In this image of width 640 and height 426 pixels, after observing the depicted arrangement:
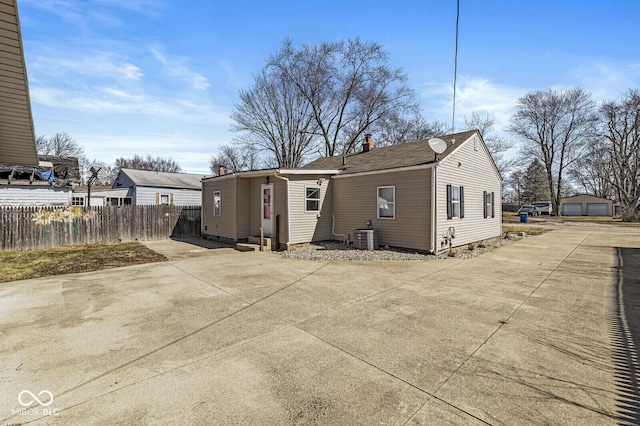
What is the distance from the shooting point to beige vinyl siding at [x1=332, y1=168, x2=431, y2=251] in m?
9.76

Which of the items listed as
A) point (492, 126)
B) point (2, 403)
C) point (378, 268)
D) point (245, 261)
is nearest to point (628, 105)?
point (492, 126)

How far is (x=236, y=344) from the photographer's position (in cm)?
351

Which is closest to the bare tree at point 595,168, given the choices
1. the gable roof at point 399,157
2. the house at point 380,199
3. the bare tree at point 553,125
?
the bare tree at point 553,125

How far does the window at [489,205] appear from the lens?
13.4 metres

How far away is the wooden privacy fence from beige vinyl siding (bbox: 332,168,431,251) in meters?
8.87

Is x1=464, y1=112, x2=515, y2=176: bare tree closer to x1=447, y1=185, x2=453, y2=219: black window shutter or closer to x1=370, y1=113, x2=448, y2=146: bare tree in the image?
x1=370, y1=113, x2=448, y2=146: bare tree

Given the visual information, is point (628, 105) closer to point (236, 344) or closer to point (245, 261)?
point (245, 261)

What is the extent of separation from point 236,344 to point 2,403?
6.40ft

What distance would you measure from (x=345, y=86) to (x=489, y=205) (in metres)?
17.8

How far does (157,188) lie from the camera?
925 inches

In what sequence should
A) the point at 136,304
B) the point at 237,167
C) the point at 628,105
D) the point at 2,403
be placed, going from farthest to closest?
the point at 237,167, the point at 628,105, the point at 136,304, the point at 2,403

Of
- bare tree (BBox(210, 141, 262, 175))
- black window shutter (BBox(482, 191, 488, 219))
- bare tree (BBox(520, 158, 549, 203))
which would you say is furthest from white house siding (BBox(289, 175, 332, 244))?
bare tree (BBox(520, 158, 549, 203))

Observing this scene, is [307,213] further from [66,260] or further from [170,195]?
[170,195]

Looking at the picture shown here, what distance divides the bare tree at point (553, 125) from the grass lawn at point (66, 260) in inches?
1742
